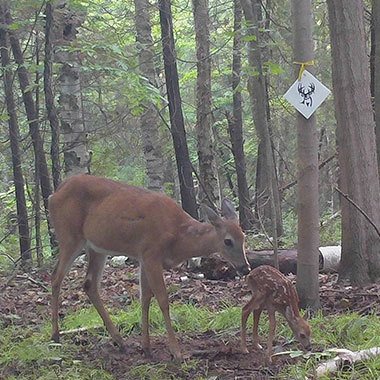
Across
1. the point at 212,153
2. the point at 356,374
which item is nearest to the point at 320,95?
the point at 356,374

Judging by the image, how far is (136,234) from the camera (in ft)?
19.6

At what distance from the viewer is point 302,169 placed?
6539 millimetres

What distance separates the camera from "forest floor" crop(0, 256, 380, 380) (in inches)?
208

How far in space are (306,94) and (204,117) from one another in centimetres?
677

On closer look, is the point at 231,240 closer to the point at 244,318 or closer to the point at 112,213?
the point at 244,318

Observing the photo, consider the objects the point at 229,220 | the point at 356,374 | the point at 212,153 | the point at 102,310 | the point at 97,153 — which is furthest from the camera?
the point at 97,153

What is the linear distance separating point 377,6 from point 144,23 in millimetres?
5620

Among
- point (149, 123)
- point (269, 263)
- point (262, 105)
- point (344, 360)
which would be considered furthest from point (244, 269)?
point (149, 123)

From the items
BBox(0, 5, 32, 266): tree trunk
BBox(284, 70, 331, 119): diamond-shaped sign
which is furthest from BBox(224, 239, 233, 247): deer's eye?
BBox(0, 5, 32, 266): tree trunk

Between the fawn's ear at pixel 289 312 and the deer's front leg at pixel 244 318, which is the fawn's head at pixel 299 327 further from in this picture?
the deer's front leg at pixel 244 318

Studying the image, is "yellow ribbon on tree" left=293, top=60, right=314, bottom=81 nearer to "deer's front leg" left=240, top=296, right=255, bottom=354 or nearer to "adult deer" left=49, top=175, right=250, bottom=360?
"adult deer" left=49, top=175, right=250, bottom=360

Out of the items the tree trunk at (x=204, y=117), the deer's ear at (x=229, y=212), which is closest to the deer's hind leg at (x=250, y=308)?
the deer's ear at (x=229, y=212)

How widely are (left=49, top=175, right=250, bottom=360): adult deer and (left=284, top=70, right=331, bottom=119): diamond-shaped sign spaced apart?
1126 millimetres

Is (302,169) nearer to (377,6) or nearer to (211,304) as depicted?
(211,304)
